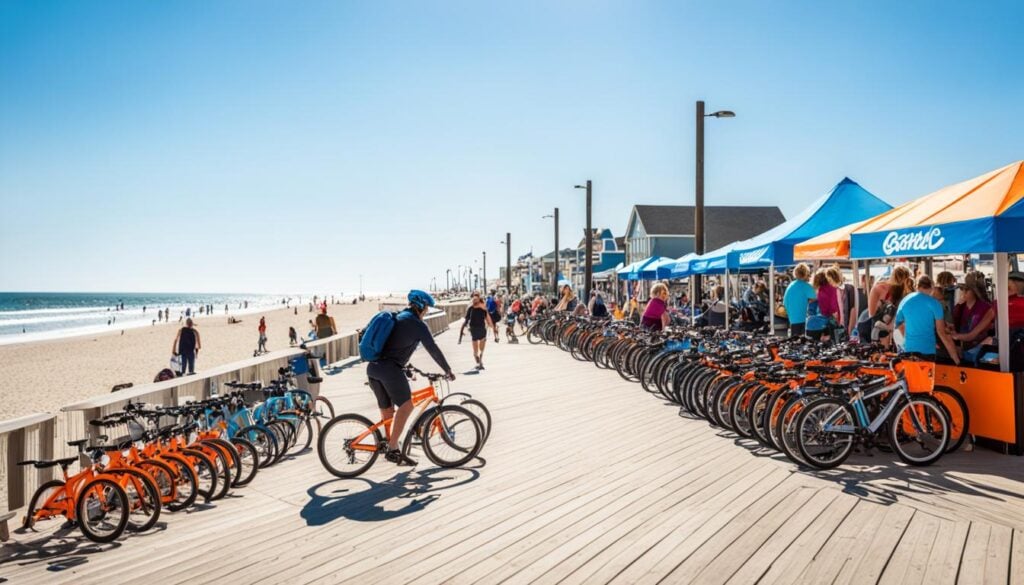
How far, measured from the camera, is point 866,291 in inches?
424

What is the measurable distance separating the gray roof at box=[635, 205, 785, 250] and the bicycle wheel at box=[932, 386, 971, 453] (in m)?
47.1

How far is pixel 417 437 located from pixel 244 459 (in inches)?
64.1

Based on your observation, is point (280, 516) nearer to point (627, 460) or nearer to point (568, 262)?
point (627, 460)

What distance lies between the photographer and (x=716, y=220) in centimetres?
5462

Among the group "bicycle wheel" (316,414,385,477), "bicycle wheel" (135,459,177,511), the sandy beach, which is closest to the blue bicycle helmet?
"bicycle wheel" (316,414,385,477)

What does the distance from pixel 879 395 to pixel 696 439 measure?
71.5 inches

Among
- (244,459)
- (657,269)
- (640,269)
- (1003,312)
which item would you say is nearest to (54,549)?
(244,459)

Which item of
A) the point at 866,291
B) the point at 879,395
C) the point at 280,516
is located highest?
the point at 866,291

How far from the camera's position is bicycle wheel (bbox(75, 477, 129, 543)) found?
15.5ft

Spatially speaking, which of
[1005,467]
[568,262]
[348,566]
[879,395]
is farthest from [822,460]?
[568,262]

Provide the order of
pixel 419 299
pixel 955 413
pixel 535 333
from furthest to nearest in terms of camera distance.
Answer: pixel 535 333
pixel 955 413
pixel 419 299

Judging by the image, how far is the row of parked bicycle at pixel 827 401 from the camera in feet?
19.1

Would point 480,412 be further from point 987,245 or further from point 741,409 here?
point 987,245

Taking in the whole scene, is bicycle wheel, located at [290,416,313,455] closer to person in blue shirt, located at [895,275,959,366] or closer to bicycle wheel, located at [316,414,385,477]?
bicycle wheel, located at [316,414,385,477]
